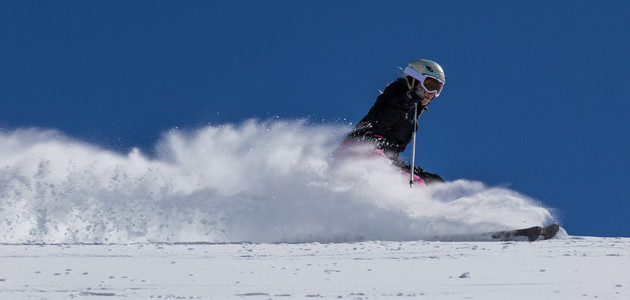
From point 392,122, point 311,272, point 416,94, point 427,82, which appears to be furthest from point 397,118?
point 311,272

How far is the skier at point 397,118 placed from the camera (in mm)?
8023

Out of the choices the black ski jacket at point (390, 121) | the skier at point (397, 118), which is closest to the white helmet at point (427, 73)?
the skier at point (397, 118)

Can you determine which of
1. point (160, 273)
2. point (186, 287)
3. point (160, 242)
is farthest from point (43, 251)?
point (186, 287)

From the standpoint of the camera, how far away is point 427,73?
8.51 meters

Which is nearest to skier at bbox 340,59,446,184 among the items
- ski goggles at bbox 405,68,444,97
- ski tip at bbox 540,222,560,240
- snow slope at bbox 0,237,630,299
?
ski goggles at bbox 405,68,444,97

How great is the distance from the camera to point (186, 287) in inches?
140

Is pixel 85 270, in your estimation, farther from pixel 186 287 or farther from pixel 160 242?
pixel 160 242

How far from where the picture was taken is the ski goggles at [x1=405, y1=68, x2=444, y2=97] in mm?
8508

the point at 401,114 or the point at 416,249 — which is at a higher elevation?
the point at 401,114

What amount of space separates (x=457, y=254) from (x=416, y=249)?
15.4 inches

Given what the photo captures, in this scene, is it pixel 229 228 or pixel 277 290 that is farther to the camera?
pixel 229 228

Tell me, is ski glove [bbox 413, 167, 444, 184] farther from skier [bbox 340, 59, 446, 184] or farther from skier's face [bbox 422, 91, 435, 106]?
skier's face [bbox 422, 91, 435, 106]

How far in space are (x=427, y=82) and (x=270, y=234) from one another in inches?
126

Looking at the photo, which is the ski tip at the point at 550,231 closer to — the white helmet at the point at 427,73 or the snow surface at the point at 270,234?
the snow surface at the point at 270,234
